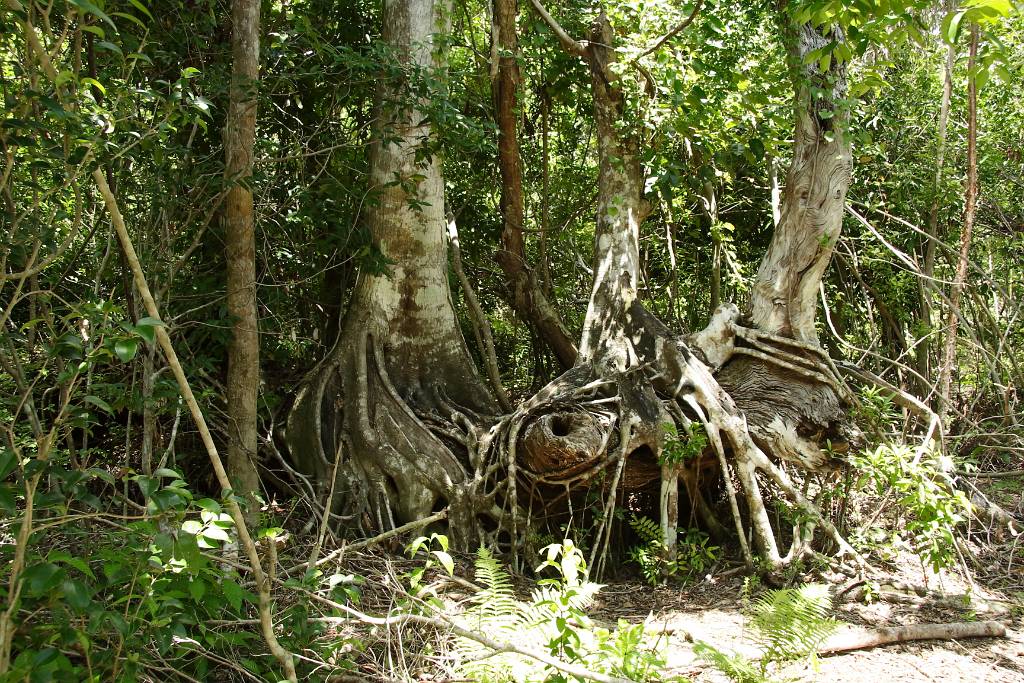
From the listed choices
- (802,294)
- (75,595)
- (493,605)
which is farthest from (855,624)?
(75,595)

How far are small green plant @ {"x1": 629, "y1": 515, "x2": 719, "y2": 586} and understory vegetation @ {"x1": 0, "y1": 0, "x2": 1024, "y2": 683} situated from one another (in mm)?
27

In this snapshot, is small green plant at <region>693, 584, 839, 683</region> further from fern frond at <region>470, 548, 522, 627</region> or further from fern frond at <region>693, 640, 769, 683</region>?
fern frond at <region>470, 548, 522, 627</region>

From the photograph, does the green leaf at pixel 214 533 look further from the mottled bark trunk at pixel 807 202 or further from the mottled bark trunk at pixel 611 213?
the mottled bark trunk at pixel 807 202

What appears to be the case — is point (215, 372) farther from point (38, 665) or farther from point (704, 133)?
point (704, 133)

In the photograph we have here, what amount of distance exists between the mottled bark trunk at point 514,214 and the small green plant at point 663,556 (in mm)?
2298

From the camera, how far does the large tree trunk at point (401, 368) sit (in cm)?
568

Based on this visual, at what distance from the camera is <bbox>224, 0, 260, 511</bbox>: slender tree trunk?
4898mm

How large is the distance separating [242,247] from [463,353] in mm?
2010

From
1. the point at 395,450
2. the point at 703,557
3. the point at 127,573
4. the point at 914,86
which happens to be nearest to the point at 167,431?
the point at 395,450

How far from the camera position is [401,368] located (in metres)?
6.28

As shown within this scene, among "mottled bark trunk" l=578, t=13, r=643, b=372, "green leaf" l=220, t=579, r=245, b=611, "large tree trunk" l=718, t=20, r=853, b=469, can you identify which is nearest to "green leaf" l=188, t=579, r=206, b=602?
"green leaf" l=220, t=579, r=245, b=611

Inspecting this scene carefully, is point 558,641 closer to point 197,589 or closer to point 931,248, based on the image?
point 197,589

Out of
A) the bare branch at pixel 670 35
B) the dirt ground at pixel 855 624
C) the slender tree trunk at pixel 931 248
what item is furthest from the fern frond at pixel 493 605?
the slender tree trunk at pixel 931 248

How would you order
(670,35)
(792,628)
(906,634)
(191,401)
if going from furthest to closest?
1. (670,35)
2. (906,634)
3. (792,628)
4. (191,401)
